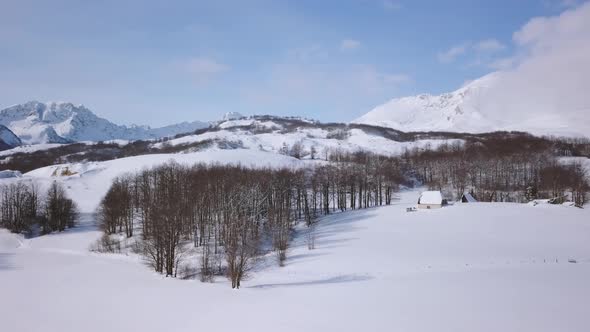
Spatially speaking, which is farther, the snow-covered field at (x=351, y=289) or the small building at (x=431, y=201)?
the small building at (x=431, y=201)

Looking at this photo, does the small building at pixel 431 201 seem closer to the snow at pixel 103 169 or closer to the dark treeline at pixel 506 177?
the dark treeline at pixel 506 177

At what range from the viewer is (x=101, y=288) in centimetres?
2242

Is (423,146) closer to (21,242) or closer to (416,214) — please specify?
(416,214)

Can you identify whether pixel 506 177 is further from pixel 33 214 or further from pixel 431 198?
pixel 33 214

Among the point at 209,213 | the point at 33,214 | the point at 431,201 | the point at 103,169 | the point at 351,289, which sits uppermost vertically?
the point at 103,169

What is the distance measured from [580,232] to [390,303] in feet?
132

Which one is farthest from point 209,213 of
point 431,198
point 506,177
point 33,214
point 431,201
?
point 506,177

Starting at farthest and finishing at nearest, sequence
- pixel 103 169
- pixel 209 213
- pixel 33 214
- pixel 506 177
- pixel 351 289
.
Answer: pixel 103 169 < pixel 506 177 < pixel 33 214 < pixel 209 213 < pixel 351 289

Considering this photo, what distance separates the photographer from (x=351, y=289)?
22.9 m

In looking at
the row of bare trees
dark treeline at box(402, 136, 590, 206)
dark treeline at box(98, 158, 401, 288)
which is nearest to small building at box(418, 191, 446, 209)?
dark treeline at box(98, 158, 401, 288)

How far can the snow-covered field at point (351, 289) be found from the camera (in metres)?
15.7

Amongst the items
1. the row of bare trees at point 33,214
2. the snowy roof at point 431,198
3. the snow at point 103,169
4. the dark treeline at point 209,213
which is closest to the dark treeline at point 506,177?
the snowy roof at point 431,198

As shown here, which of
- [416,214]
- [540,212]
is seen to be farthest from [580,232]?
[416,214]

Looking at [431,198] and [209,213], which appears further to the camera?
[431,198]
